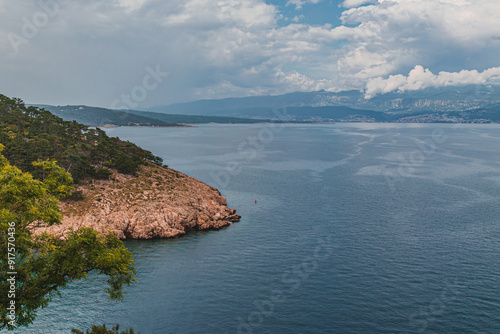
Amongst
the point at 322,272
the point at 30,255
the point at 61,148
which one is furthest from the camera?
the point at 61,148

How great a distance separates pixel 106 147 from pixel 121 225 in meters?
36.4

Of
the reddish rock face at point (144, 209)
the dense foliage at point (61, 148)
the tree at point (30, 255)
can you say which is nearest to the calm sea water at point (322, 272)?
the reddish rock face at point (144, 209)

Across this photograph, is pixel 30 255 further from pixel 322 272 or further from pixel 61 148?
pixel 61 148

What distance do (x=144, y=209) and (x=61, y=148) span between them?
3547cm

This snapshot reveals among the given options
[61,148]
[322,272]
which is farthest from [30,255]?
[61,148]

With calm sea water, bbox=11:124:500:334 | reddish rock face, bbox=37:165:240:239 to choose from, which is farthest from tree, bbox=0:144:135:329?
reddish rock face, bbox=37:165:240:239

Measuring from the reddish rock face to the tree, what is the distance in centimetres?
4796

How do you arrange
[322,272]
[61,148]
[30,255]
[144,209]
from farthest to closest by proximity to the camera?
[61,148] < [144,209] < [322,272] < [30,255]

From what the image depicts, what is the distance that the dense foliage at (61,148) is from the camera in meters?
87.2

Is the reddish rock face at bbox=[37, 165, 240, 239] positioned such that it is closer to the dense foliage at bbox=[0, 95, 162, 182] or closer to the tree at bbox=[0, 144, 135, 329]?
the dense foliage at bbox=[0, 95, 162, 182]

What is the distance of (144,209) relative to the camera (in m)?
82.9

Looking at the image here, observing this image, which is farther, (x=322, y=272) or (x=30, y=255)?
(x=322, y=272)

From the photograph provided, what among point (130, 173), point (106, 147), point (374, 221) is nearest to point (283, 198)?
point (374, 221)

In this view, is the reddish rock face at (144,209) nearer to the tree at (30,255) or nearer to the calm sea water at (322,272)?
the calm sea water at (322,272)
